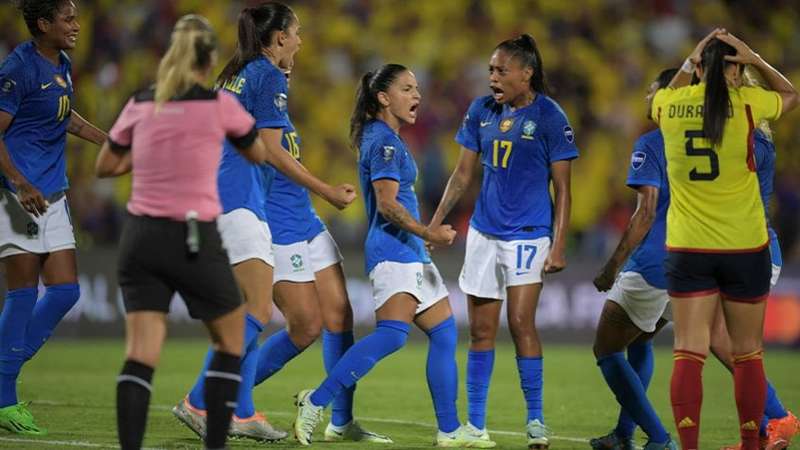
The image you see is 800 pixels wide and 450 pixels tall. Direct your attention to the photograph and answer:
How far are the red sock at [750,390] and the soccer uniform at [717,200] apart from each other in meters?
0.33

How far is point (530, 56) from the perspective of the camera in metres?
7.22

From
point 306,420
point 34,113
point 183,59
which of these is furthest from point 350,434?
point 183,59

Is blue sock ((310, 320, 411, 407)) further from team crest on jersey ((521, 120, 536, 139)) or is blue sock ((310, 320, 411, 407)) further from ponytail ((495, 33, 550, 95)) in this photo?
ponytail ((495, 33, 550, 95))

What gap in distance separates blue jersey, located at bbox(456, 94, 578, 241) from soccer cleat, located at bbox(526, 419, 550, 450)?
112cm

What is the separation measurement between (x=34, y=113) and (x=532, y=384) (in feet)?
11.3

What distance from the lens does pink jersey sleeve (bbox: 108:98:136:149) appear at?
Answer: 5.28m

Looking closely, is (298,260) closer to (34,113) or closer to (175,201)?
(34,113)

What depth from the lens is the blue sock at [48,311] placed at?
7375 millimetres

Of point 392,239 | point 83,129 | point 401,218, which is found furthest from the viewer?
point 83,129

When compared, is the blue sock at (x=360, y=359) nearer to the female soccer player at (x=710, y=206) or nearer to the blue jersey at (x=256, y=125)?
the blue jersey at (x=256, y=125)

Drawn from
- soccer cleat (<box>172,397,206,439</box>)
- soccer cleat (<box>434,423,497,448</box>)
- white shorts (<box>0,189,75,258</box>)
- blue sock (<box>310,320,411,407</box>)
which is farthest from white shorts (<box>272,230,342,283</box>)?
white shorts (<box>0,189,75,258</box>)

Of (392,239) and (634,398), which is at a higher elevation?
(392,239)

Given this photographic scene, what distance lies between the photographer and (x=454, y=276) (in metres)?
14.7

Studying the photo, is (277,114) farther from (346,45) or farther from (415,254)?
(346,45)
